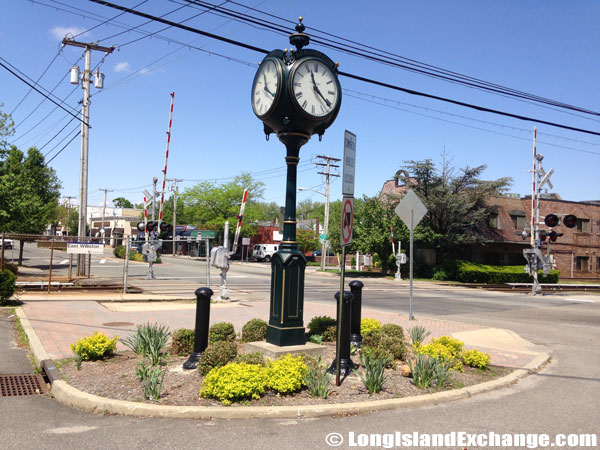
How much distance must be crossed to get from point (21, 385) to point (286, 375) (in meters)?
3.50

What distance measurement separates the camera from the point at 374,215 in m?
36.5

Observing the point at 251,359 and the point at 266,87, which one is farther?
the point at 266,87

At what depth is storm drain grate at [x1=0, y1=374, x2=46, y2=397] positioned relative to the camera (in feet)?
19.1

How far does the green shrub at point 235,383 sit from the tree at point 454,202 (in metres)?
30.2

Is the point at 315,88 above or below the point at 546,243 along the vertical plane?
above

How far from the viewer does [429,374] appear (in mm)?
5938

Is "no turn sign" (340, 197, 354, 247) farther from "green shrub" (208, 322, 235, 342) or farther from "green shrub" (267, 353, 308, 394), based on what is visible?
"green shrub" (208, 322, 235, 342)

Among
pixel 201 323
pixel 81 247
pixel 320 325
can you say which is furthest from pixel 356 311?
pixel 81 247

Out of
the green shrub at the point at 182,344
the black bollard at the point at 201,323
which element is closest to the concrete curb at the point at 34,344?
the green shrub at the point at 182,344

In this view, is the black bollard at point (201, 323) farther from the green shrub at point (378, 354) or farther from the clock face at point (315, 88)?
the clock face at point (315, 88)

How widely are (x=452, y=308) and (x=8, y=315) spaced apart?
44.0ft

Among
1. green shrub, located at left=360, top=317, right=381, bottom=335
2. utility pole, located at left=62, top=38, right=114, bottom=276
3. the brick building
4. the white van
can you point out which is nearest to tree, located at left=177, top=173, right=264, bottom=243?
the white van

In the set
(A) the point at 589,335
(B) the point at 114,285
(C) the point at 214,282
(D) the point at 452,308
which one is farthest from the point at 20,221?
(A) the point at 589,335

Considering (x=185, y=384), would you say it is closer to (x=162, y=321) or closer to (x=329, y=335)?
(x=329, y=335)
